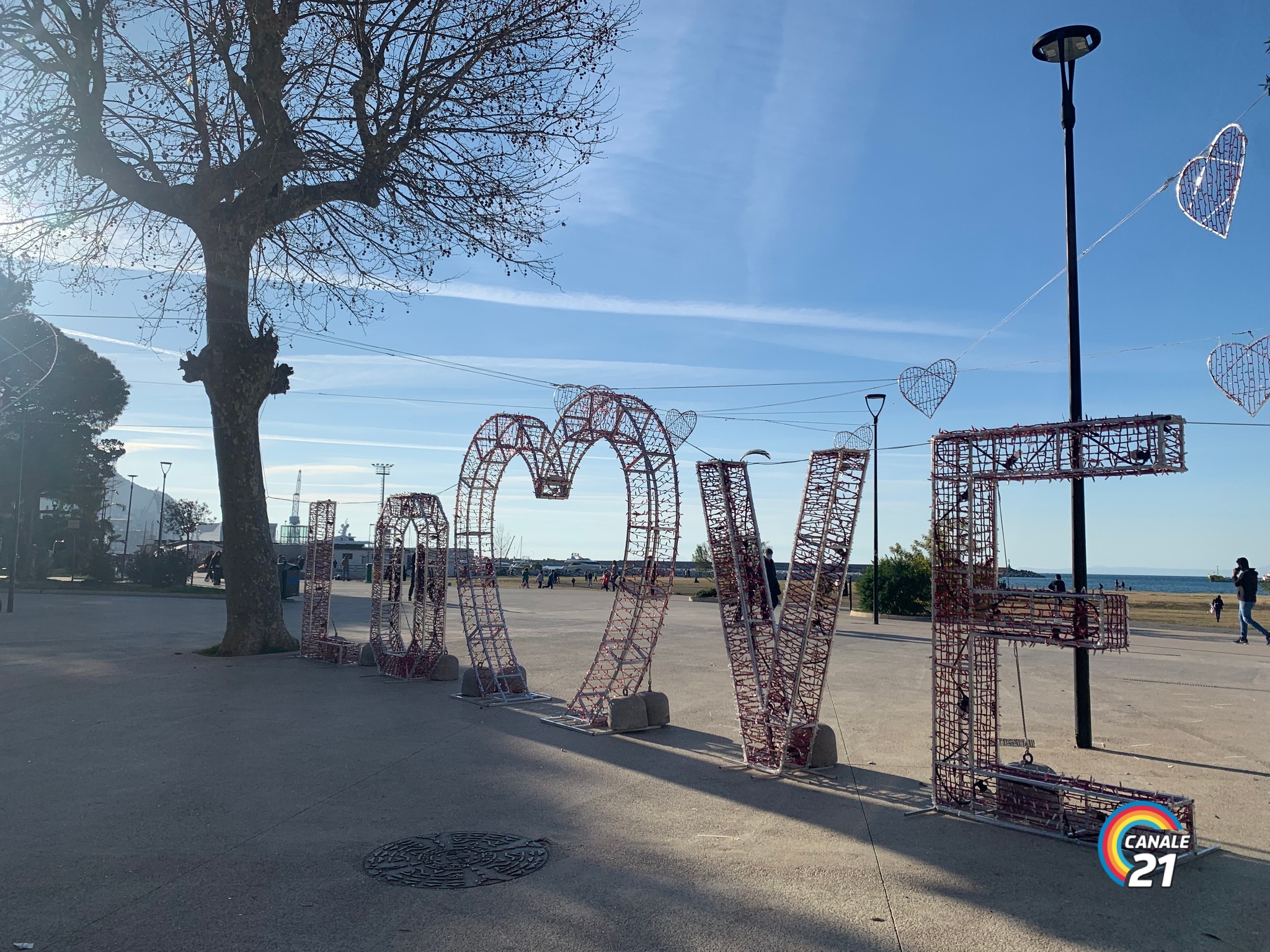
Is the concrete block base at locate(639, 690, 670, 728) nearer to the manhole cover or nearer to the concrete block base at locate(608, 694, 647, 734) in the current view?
the concrete block base at locate(608, 694, 647, 734)

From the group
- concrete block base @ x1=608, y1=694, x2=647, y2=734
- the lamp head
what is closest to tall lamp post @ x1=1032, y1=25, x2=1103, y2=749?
the lamp head

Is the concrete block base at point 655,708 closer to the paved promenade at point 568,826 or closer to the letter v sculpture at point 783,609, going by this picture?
the paved promenade at point 568,826

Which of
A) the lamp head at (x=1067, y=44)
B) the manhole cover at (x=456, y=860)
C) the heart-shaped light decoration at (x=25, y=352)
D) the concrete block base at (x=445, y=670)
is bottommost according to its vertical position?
the manhole cover at (x=456, y=860)

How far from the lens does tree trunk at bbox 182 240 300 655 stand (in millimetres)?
15625

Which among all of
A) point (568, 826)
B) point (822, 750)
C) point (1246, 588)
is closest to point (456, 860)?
point (568, 826)

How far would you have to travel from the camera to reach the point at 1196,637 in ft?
69.4

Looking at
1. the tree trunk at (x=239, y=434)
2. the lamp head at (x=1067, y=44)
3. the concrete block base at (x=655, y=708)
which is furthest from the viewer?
the tree trunk at (x=239, y=434)

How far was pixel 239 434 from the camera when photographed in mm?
15938

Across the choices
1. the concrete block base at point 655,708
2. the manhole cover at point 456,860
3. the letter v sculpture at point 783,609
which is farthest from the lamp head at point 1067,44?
the manhole cover at point 456,860

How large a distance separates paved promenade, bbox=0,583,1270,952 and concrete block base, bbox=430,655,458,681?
2.11 feet

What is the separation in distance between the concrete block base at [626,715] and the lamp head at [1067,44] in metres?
7.99

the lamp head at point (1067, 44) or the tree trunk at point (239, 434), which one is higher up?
the lamp head at point (1067, 44)

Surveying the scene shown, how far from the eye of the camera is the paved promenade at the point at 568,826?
435cm

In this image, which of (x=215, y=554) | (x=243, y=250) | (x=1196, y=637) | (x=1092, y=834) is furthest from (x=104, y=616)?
(x=1196, y=637)
